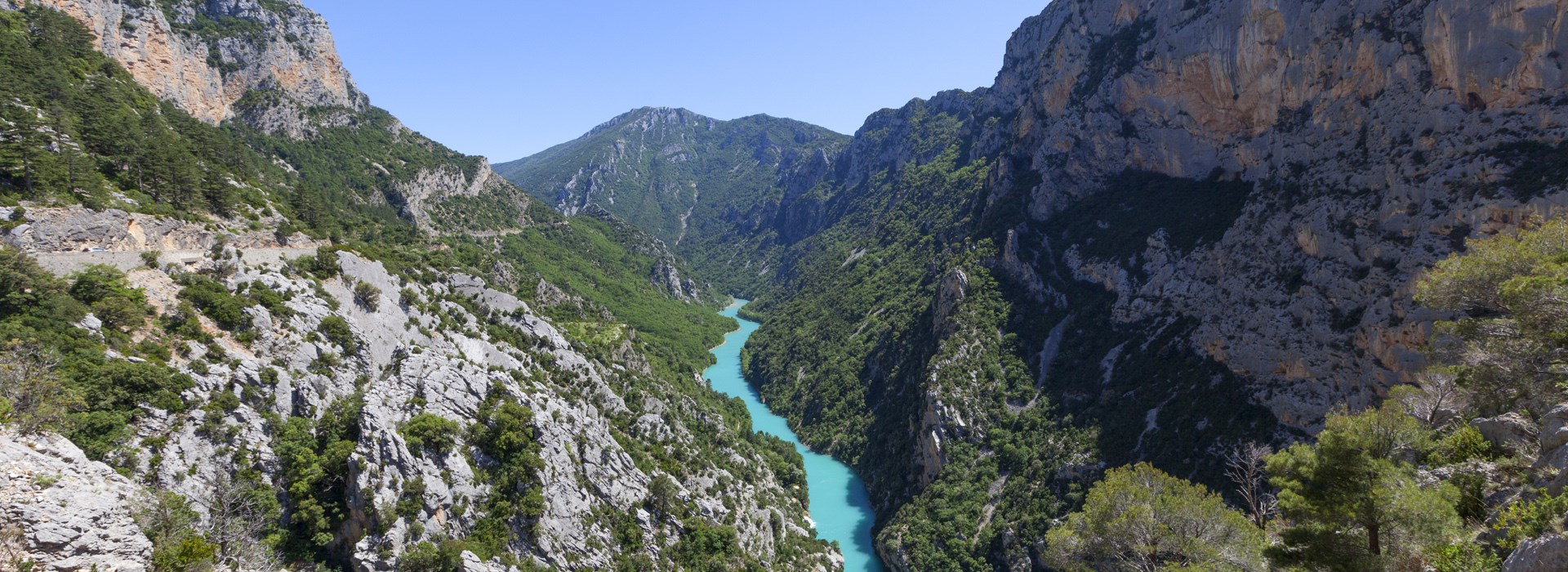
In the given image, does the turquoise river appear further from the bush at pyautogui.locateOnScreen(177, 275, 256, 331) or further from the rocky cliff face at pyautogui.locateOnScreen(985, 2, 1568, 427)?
the bush at pyautogui.locateOnScreen(177, 275, 256, 331)

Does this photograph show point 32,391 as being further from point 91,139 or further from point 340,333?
point 91,139

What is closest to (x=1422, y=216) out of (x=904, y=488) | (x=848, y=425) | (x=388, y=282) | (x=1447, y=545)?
(x=1447, y=545)

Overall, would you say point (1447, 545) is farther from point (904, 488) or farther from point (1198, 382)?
point (904, 488)

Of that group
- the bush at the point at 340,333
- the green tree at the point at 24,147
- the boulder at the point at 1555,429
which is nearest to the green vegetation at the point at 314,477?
the bush at the point at 340,333

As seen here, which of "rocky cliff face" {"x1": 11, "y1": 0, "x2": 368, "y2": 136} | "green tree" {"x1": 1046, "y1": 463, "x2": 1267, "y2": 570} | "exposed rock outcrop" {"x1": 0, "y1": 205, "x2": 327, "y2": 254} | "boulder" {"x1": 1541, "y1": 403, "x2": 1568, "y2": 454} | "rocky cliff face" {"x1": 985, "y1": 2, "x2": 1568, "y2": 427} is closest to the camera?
"boulder" {"x1": 1541, "y1": 403, "x2": 1568, "y2": 454}

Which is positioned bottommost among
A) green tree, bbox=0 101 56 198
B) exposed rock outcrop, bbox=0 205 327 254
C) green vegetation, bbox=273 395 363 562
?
green vegetation, bbox=273 395 363 562

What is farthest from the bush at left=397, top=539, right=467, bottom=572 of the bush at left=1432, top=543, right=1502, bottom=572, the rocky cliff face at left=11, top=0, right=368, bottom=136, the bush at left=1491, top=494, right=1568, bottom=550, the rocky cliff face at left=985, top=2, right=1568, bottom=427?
the rocky cliff face at left=11, top=0, right=368, bottom=136

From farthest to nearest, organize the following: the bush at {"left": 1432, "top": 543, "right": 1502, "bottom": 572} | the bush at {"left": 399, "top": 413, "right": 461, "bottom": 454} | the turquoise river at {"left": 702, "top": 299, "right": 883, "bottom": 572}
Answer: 1. the turquoise river at {"left": 702, "top": 299, "right": 883, "bottom": 572}
2. the bush at {"left": 399, "top": 413, "right": 461, "bottom": 454}
3. the bush at {"left": 1432, "top": 543, "right": 1502, "bottom": 572}

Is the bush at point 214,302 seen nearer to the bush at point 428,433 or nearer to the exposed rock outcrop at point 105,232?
the exposed rock outcrop at point 105,232
